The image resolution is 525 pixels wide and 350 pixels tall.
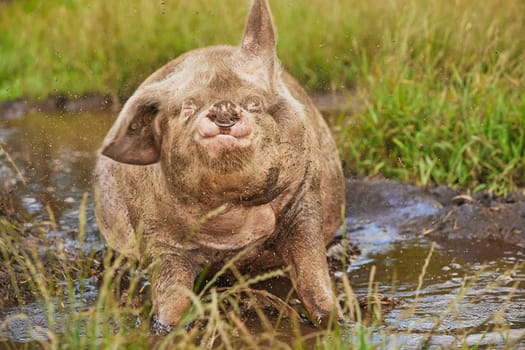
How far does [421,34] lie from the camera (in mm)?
8992

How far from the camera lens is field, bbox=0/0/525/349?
5465 millimetres

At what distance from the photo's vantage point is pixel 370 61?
409 inches

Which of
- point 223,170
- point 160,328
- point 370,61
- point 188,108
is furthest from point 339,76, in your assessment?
point 223,170

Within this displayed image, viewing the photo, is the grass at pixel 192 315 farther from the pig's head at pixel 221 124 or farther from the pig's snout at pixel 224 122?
the pig's snout at pixel 224 122

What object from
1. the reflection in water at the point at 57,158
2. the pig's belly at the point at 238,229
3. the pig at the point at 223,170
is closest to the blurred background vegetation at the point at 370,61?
the reflection in water at the point at 57,158

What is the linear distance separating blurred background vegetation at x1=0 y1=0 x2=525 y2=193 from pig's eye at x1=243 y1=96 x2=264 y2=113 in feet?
9.99

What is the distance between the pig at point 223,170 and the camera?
180 inches

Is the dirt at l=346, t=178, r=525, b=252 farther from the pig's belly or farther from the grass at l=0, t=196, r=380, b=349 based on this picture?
the pig's belly

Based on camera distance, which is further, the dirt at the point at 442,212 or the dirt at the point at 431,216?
the dirt at the point at 442,212

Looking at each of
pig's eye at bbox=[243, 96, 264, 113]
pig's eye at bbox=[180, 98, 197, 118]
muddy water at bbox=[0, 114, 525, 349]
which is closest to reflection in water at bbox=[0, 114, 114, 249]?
muddy water at bbox=[0, 114, 525, 349]

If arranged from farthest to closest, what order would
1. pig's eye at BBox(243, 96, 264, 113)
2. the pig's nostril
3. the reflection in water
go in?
the reflection in water
pig's eye at BBox(243, 96, 264, 113)
the pig's nostril

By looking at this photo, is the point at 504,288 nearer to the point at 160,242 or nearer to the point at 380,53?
the point at 160,242

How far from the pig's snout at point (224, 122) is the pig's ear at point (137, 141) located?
2.20 ft

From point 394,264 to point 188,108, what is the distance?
2.23 meters
